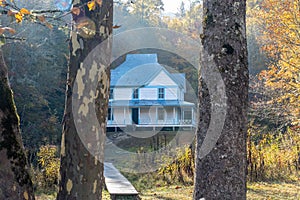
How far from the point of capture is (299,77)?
858 centimetres

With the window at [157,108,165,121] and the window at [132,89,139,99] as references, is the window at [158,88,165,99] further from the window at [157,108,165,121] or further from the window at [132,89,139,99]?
the window at [132,89,139,99]

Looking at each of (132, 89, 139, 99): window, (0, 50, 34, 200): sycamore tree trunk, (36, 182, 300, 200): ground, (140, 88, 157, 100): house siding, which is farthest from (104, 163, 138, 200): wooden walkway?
(132, 89, 139, 99): window

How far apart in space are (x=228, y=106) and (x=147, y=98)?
862 inches

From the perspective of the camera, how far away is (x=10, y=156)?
1.39 metres

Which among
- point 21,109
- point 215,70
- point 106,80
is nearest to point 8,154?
point 106,80

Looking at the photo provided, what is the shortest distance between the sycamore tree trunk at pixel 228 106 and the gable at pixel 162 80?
21232 millimetres

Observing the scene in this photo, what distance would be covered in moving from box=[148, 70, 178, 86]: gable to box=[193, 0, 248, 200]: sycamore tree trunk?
21232 millimetres

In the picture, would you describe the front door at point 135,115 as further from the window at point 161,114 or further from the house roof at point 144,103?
the window at point 161,114

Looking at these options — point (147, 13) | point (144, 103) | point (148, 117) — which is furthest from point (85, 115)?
point (147, 13)

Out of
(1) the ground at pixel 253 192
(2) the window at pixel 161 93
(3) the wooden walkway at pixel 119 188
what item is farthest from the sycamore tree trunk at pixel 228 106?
(2) the window at pixel 161 93

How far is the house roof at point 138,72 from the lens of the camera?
78.4ft

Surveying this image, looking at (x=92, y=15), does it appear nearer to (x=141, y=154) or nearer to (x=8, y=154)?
(x=8, y=154)

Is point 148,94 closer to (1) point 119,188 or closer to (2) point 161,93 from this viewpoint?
(2) point 161,93

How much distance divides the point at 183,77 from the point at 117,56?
17.8 ft
